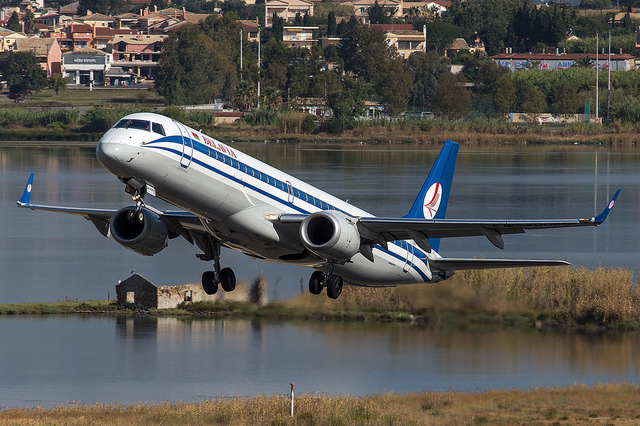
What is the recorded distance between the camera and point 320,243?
36.4m

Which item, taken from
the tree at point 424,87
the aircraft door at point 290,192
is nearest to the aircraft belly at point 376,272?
the aircraft door at point 290,192

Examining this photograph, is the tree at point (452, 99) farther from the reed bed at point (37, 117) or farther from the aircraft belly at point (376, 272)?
the aircraft belly at point (376, 272)

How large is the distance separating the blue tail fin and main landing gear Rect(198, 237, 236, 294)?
1217cm

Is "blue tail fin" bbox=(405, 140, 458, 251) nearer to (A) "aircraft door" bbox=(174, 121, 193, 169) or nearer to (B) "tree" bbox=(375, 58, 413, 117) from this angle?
(A) "aircraft door" bbox=(174, 121, 193, 169)

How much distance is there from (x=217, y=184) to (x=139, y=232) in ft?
15.2

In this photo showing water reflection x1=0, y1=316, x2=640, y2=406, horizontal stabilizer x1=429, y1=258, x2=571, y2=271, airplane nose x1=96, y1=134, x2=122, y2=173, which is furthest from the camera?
water reflection x1=0, y1=316, x2=640, y2=406

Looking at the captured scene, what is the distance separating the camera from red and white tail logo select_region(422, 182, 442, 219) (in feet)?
161

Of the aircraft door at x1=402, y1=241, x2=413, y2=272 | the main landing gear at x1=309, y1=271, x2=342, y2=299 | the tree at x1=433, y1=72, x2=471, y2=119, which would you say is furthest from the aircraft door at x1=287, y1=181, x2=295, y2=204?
the tree at x1=433, y1=72, x2=471, y2=119

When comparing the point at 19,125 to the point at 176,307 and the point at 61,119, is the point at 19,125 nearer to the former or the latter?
the point at 61,119

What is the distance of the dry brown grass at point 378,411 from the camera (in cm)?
6300

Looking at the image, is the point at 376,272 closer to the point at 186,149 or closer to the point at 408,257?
the point at 408,257

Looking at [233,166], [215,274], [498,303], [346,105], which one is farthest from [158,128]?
[346,105]

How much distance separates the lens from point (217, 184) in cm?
3425

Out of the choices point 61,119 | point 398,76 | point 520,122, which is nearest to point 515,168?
point 520,122
